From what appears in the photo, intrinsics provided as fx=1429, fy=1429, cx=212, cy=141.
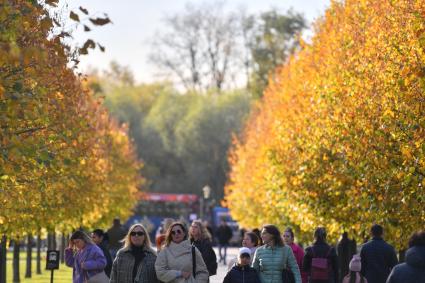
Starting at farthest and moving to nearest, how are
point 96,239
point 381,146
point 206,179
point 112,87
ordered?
point 112,87, point 206,179, point 381,146, point 96,239

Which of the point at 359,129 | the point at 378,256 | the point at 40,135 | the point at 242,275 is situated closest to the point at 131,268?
the point at 242,275

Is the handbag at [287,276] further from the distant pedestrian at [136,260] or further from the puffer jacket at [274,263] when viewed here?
the distant pedestrian at [136,260]

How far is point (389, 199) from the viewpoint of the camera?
1104 inches

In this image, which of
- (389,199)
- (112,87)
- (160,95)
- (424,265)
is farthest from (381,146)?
(112,87)

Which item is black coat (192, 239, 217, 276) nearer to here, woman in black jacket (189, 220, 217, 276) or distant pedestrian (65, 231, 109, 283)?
woman in black jacket (189, 220, 217, 276)

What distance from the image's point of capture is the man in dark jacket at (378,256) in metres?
22.0

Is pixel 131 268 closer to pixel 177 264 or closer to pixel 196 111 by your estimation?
pixel 177 264

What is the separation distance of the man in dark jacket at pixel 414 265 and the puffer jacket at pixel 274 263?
424 cm

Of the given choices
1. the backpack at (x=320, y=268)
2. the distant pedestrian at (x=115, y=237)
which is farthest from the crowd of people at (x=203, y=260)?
the distant pedestrian at (x=115, y=237)

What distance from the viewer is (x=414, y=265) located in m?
14.4

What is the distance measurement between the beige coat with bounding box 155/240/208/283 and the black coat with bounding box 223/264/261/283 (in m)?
0.40

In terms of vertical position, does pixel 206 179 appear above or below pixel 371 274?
above

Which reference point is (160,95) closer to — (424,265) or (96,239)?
(96,239)

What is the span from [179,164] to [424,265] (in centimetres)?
9016
